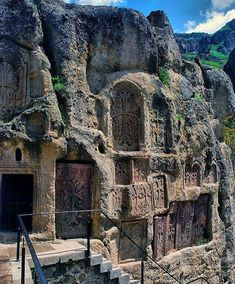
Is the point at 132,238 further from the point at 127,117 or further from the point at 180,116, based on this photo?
the point at 180,116

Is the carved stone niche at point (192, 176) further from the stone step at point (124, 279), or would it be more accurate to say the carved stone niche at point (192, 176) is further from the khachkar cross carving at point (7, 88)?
the khachkar cross carving at point (7, 88)

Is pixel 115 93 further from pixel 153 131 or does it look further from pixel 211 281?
pixel 211 281

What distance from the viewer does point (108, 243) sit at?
1212 centimetres

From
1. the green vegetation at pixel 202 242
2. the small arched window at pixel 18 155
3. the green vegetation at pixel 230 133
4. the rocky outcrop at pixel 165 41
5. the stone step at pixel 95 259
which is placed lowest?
the green vegetation at pixel 202 242

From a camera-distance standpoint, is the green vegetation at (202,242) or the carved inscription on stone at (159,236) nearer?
the carved inscription on stone at (159,236)

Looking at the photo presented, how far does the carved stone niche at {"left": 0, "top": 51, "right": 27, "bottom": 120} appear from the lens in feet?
39.6

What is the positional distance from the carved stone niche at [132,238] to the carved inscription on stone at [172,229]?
4.98 feet

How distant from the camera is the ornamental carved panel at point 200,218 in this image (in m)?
16.1

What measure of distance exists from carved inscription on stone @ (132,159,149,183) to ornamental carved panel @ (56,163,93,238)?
190 cm

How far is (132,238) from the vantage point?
13.2 meters

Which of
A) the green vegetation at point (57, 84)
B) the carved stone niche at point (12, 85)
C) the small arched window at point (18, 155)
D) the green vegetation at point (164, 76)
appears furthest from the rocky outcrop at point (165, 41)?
the small arched window at point (18, 155)

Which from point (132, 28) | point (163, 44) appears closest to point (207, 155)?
point (163, 44)

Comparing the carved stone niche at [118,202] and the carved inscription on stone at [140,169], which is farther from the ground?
the carved inscription on stone at [140,169]

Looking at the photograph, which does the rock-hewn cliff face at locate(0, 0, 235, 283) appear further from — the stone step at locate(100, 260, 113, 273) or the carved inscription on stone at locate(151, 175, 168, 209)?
the stone step at locate(100, 260, 113, 273)
